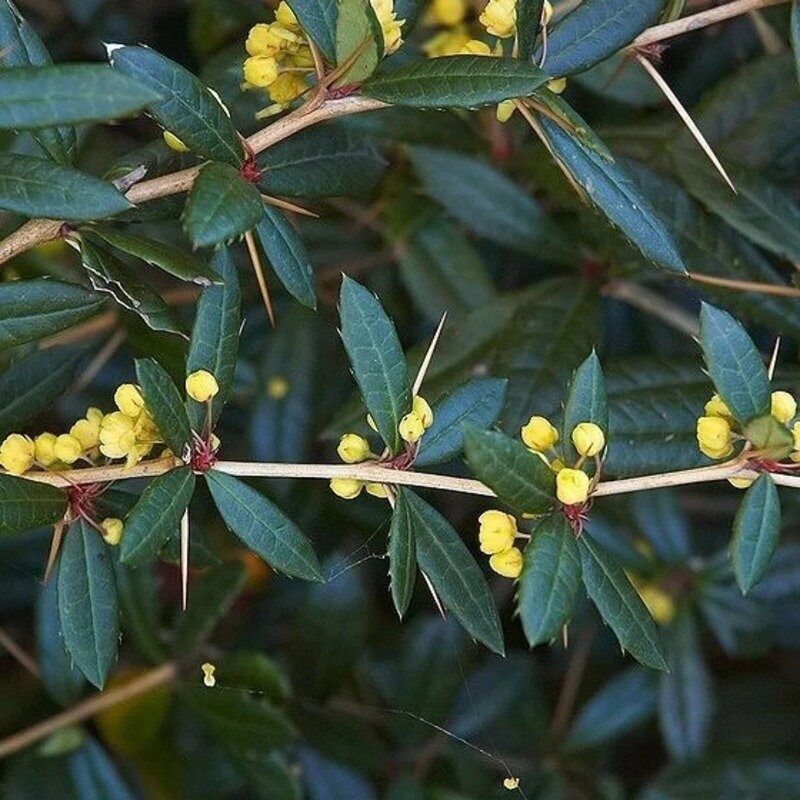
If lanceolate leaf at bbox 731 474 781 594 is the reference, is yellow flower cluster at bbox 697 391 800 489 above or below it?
above

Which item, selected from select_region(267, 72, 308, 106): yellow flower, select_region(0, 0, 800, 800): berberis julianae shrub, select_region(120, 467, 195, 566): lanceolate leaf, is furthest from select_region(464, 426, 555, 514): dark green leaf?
select_region(267, 72, 308, 106): yellow flower

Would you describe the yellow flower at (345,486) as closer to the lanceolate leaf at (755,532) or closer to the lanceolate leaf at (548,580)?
the lanceolate leaf at (548,580)

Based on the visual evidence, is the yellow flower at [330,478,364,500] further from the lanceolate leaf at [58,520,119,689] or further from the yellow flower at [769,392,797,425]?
the yellow flower at [769,392,797,425]

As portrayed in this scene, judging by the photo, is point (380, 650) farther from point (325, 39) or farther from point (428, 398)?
point (325, 39)

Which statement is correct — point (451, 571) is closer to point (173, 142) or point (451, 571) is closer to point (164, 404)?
point (164, 404)

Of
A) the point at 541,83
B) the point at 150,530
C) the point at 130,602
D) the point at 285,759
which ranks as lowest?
the point at 285,759

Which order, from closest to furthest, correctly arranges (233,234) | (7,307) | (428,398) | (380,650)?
(233,234)
(7,307)
(428,398)
(380,650)

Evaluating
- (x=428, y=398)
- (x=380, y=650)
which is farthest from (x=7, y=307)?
(x=380, y=650)
